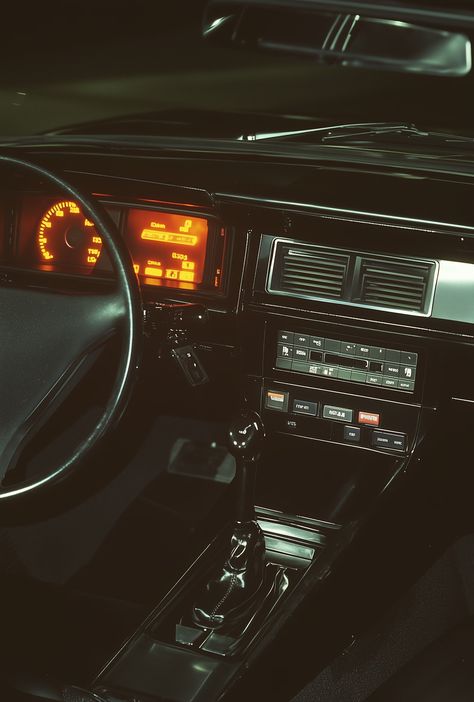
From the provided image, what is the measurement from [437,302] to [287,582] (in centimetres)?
65

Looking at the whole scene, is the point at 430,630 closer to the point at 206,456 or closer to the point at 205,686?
the point at 205,686

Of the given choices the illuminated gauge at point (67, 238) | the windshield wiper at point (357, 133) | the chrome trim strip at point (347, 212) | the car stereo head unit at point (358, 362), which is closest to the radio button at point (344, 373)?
the car stereo head unit at point (358, 362)

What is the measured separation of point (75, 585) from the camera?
86.9 inches

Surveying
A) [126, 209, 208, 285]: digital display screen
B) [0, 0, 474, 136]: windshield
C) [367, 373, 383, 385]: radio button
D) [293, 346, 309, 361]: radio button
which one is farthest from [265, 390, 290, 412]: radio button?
[0, 0, 474, 136]: windshield

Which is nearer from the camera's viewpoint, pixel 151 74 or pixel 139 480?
pixel 151 74

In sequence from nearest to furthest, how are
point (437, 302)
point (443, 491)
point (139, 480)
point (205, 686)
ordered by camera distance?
point (205, 686)
point (437, 302)
point (443, 491)
point (139, 480)

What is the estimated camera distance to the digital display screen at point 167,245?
6.67 feet

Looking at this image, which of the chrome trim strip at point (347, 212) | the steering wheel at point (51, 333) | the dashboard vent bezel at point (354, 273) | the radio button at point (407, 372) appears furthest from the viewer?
the radio button at point (407, 372)

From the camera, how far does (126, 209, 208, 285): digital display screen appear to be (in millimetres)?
2032

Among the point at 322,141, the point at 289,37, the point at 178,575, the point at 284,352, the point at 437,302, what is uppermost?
the point at 289,37

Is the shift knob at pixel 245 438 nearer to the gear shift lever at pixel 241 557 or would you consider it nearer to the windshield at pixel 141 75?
the gear shift lever at pixel 241 557

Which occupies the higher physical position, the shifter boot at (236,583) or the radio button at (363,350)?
the radio button at (363,350)

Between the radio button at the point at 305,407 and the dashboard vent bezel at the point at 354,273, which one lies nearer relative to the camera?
the dashboard vent bezel at the point at 354,273

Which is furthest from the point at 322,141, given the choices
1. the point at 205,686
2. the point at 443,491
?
the point at 205,686
